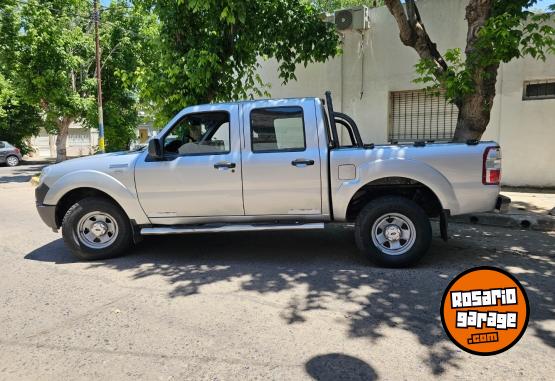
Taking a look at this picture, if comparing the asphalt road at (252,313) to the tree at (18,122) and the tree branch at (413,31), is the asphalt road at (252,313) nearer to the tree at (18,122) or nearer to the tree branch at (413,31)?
the tree branch at (413,31)

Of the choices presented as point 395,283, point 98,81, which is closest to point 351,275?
point 395,283

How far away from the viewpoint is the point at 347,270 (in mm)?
5086

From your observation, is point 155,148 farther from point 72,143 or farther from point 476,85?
point 72,143

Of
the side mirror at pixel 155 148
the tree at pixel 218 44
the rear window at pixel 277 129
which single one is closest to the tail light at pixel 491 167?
the rear window at pixel 277 129

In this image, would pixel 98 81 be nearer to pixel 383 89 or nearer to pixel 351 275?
pixel 383 89

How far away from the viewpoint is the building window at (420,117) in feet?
35.4

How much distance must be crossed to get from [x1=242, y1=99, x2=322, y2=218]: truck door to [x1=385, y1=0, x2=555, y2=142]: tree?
309cm

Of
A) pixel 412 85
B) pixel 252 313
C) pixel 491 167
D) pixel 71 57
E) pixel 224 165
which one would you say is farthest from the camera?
pixel 71 57

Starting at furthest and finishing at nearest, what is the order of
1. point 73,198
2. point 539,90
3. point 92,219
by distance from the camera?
point 539,90
point 73,198
point 92,219

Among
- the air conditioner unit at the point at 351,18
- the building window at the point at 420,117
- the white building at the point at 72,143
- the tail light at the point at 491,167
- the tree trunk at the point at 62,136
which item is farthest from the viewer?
the white building at the point at 72,143

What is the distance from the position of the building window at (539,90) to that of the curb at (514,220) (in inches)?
153

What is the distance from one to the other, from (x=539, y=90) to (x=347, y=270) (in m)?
7.77

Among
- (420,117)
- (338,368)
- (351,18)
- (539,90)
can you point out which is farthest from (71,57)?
(338,368)

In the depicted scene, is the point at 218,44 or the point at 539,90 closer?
the point at 218,44
